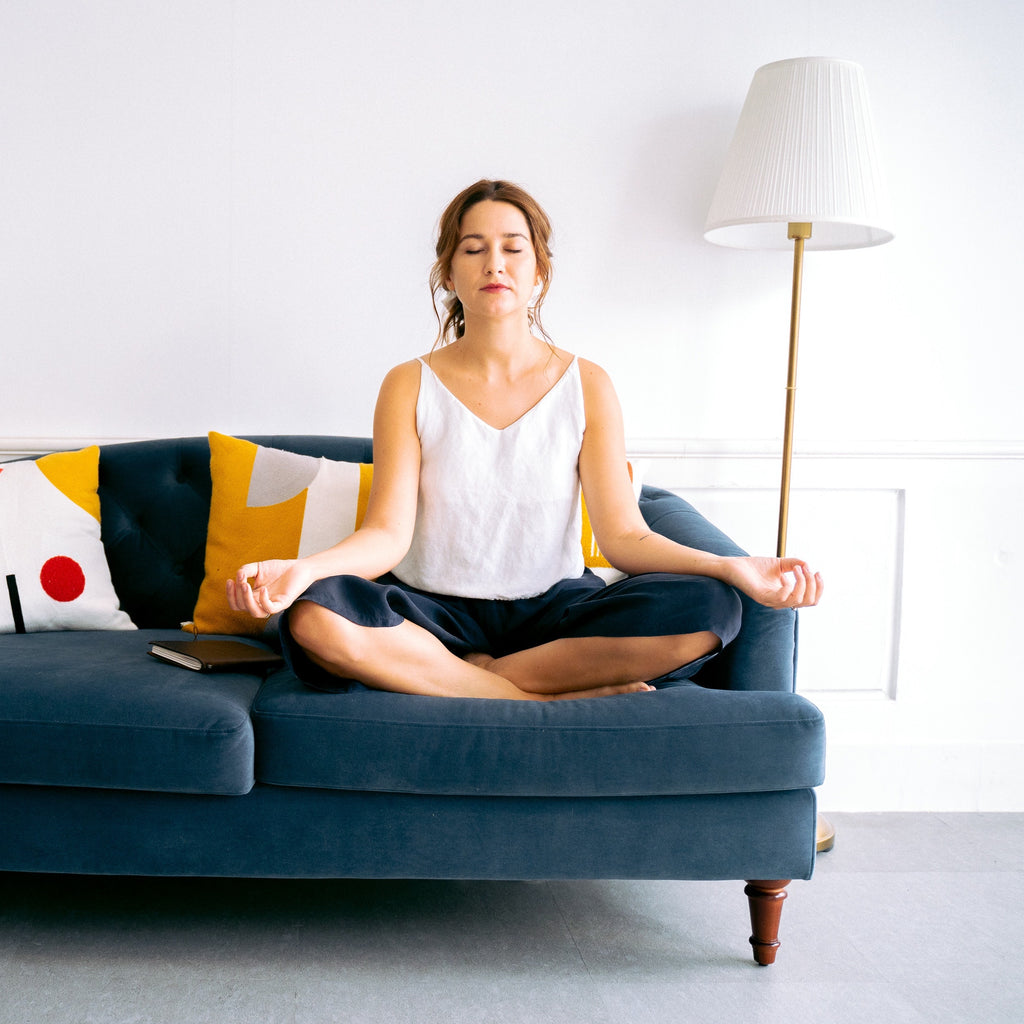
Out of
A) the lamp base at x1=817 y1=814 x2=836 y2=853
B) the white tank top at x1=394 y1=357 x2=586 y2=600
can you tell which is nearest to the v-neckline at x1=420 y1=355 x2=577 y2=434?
the white tank top at x1=394 y1=357 x2=586 y2=600

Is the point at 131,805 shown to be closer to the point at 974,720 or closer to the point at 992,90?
the point at 974,720

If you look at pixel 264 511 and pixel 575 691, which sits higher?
pixel 264 511

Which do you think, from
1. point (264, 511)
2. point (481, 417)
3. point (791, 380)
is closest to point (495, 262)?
point (481, 417)

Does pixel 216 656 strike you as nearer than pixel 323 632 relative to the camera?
No

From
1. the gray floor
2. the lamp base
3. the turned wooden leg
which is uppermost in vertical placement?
the turned wooden leg

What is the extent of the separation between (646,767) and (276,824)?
1.87 feet

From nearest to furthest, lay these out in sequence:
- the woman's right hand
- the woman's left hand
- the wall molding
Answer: the woman's right hand, the woman's left hand, the wall molding

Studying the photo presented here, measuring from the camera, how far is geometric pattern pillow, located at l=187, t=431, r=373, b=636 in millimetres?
2119

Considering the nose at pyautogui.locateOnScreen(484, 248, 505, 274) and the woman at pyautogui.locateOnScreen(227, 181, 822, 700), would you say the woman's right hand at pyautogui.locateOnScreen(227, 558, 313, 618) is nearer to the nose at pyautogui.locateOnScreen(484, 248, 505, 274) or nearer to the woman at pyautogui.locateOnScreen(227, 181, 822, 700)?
the woman at pyautogui.locateOnScreen(227, 181, 822, 700)

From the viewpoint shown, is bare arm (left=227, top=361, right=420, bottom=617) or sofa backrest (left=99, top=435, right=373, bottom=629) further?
sofa backrest (left=99, top=435, right=373, bottom=629)

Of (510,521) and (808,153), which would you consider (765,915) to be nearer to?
(510,521)

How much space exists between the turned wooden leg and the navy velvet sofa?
0.14ft

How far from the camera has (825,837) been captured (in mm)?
2234

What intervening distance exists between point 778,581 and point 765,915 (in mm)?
541
